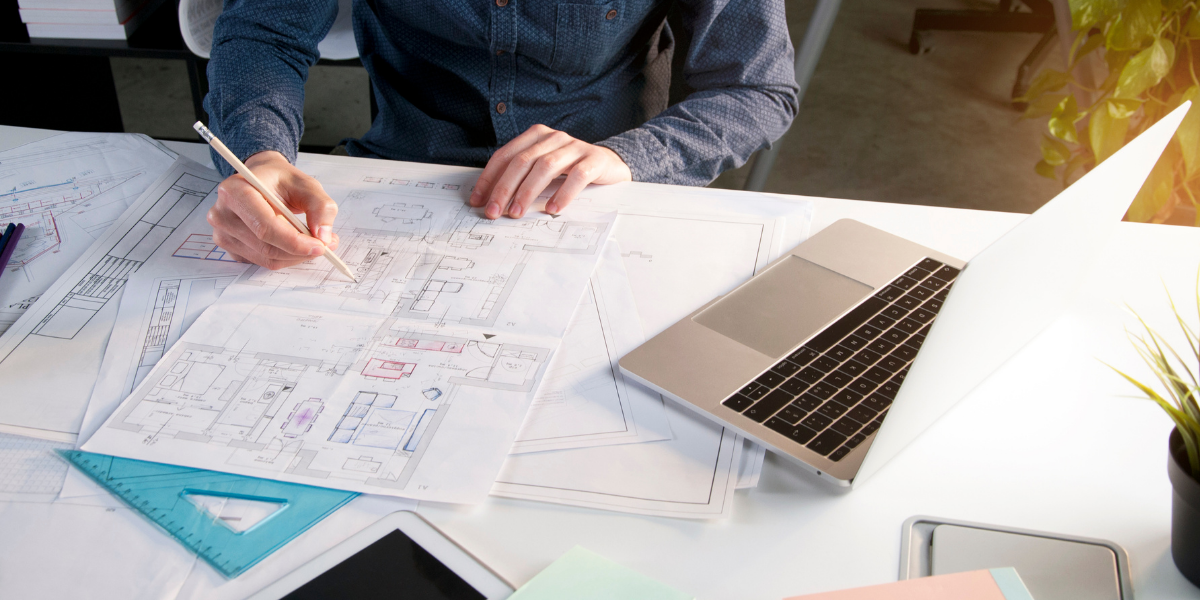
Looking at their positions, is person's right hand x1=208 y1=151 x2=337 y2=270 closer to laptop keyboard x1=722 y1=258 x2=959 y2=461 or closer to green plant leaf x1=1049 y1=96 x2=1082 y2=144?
laptop keyboard x1=722 y1=258 x2=959 y2=461

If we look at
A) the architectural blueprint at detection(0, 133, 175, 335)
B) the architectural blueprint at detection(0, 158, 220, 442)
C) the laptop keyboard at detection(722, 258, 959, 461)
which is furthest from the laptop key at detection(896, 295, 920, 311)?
the architectural blueprint at detection(0, 133, 175, 335)

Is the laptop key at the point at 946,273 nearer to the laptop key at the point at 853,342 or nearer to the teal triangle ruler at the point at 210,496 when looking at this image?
the laptop key at the point at 853,342

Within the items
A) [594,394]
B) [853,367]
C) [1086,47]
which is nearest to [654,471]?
[594,394]

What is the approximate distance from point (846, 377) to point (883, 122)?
8.22 feet

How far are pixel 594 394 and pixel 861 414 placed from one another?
20cm

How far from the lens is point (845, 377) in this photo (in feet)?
2.02

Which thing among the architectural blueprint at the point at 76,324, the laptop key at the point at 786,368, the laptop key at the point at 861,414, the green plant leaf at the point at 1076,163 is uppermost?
the laptop key at the point at 861,414

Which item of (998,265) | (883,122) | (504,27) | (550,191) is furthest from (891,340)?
(883,122)

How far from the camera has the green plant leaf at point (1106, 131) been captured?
4.94ft

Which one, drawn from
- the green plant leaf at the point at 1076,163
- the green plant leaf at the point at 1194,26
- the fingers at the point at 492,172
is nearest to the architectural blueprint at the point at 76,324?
the fingers at the point at 492,172

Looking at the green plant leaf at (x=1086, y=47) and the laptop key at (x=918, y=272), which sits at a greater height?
the laptop key at (x=918, y=272)

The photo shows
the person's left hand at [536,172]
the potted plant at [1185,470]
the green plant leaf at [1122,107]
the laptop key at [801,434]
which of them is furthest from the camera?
the green plant leaf at [1122,107]

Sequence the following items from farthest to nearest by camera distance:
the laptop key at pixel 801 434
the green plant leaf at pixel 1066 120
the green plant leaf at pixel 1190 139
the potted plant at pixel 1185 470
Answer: the green plant leaf at pixel 1066 120 → the green plant leaf at pixel 1190 139 → the laptop key at pixel 801 434 → the potted plant at pixel 1185 470

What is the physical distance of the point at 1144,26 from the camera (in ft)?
4.59
